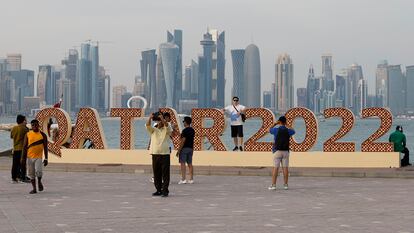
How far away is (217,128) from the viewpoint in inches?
1035

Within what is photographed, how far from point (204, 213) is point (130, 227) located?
6.68 feet

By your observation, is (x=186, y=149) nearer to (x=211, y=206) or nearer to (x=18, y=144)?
(x=18, y=144)

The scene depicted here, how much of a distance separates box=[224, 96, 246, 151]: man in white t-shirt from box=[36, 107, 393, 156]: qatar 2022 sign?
0.34m

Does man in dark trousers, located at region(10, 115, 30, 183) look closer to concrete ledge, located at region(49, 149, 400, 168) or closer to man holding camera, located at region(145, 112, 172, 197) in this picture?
man holding camera, located at region(145, 112, 172, 197)

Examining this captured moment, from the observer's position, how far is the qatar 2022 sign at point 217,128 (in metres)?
25.2

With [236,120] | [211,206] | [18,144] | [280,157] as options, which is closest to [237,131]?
[236,120]

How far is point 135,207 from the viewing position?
1442 cm

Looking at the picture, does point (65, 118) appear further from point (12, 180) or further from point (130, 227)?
point (130, 227)

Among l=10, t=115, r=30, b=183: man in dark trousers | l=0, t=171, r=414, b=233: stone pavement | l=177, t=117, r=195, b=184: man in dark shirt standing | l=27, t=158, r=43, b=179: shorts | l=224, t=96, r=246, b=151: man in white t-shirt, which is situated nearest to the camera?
l=0, t=171, r=414, b=233: stone pavement

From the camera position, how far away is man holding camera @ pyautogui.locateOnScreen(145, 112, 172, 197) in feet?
55.1

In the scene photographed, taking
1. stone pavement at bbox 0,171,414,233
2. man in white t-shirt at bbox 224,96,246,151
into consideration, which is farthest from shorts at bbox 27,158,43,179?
man in white t-shirt at bbox 224,96,246,151

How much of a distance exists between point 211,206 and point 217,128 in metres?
11.7

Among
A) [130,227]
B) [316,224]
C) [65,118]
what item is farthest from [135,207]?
[65,118]

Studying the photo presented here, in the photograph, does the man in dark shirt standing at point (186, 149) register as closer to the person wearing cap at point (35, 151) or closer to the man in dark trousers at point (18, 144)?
the person wearing cap at point (35, 151)
